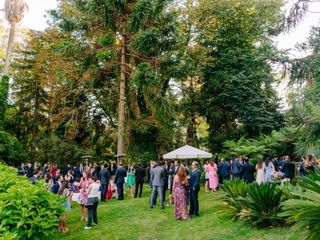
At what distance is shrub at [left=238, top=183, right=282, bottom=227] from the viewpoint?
880 cm

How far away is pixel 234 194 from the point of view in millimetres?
10469

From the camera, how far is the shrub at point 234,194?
9977mm

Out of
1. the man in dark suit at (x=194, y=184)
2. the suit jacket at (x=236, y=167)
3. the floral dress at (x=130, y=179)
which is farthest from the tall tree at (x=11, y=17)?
the man in dark suit at (x=194, y=184)

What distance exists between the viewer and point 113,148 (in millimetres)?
32438

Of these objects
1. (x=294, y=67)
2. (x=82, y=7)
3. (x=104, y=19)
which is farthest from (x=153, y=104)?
(x=294, y=67)

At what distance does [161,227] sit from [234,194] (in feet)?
7.76

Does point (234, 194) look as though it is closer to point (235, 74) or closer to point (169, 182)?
point (169, 182)

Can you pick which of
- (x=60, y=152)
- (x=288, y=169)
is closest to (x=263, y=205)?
(x=288, y=169)

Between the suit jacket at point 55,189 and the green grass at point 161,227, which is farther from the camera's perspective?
the suit jacket at point 55,189

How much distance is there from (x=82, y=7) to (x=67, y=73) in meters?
5.03

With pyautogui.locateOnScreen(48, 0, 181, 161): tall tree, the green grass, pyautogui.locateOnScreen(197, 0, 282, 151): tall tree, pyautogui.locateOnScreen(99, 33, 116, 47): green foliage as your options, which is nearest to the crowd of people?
the green grass

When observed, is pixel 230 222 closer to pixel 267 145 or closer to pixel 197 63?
pixel 267 145

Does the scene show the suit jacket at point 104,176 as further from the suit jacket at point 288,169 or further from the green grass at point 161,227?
the suit jacket at point 288,169

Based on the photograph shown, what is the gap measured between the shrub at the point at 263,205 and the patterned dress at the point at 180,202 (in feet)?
8.62
